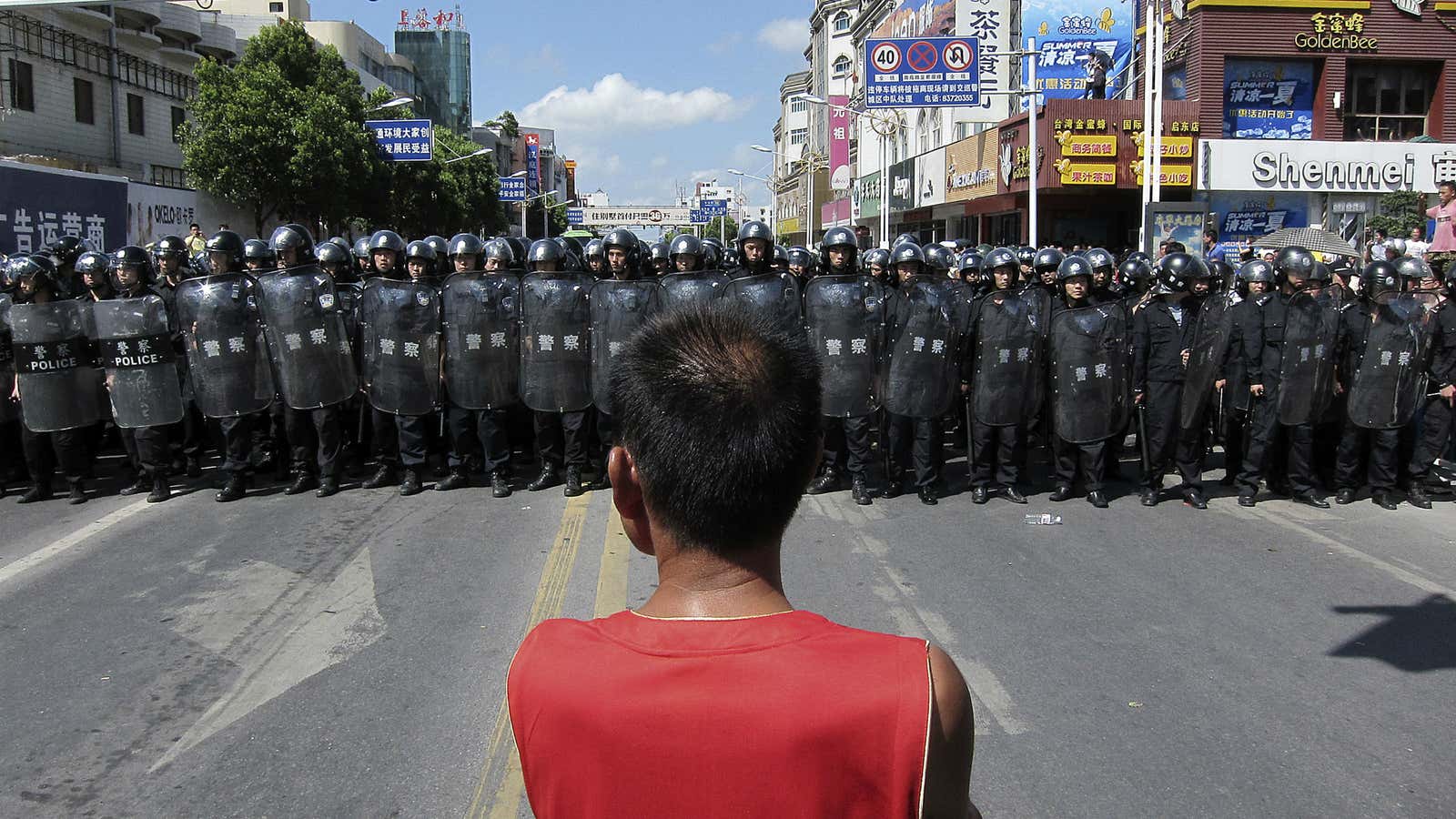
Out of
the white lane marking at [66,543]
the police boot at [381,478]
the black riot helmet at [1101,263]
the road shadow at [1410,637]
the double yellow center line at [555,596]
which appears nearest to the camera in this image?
the double yellow center line at [555,596]

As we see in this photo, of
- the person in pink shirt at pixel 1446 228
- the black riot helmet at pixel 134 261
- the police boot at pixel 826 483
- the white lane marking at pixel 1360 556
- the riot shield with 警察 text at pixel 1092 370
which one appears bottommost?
the white lane marking at pixel 1360 556

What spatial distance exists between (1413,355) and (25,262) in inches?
420

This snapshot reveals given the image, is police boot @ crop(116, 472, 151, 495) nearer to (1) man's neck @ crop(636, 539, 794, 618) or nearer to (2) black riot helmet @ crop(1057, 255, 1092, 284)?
(2) black riot helmet @ crop(1057, 255, 1092, 284)

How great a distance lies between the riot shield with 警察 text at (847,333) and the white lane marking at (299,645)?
394 cm

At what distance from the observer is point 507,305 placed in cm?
927

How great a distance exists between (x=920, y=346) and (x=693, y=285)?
6.09ft

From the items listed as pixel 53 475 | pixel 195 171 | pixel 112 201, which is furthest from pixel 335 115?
pixel 53 475

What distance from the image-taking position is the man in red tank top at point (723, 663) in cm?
139

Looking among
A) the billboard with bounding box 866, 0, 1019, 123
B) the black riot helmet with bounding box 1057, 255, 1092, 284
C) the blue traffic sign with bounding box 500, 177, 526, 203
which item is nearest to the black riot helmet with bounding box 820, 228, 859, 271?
the black riot helmet with bounding box 1057, 255, 1092, 284

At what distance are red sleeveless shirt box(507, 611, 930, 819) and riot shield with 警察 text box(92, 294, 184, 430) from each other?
8548mm

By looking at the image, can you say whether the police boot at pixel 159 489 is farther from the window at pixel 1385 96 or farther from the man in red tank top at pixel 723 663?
the window at pixel 1385 96

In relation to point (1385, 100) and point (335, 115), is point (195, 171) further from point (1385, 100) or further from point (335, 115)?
point (1385, 100)

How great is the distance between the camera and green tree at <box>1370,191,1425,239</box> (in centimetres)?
1891

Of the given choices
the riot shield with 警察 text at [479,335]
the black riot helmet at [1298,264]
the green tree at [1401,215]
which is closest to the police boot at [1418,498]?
the black riot helmet at [1298,264]
